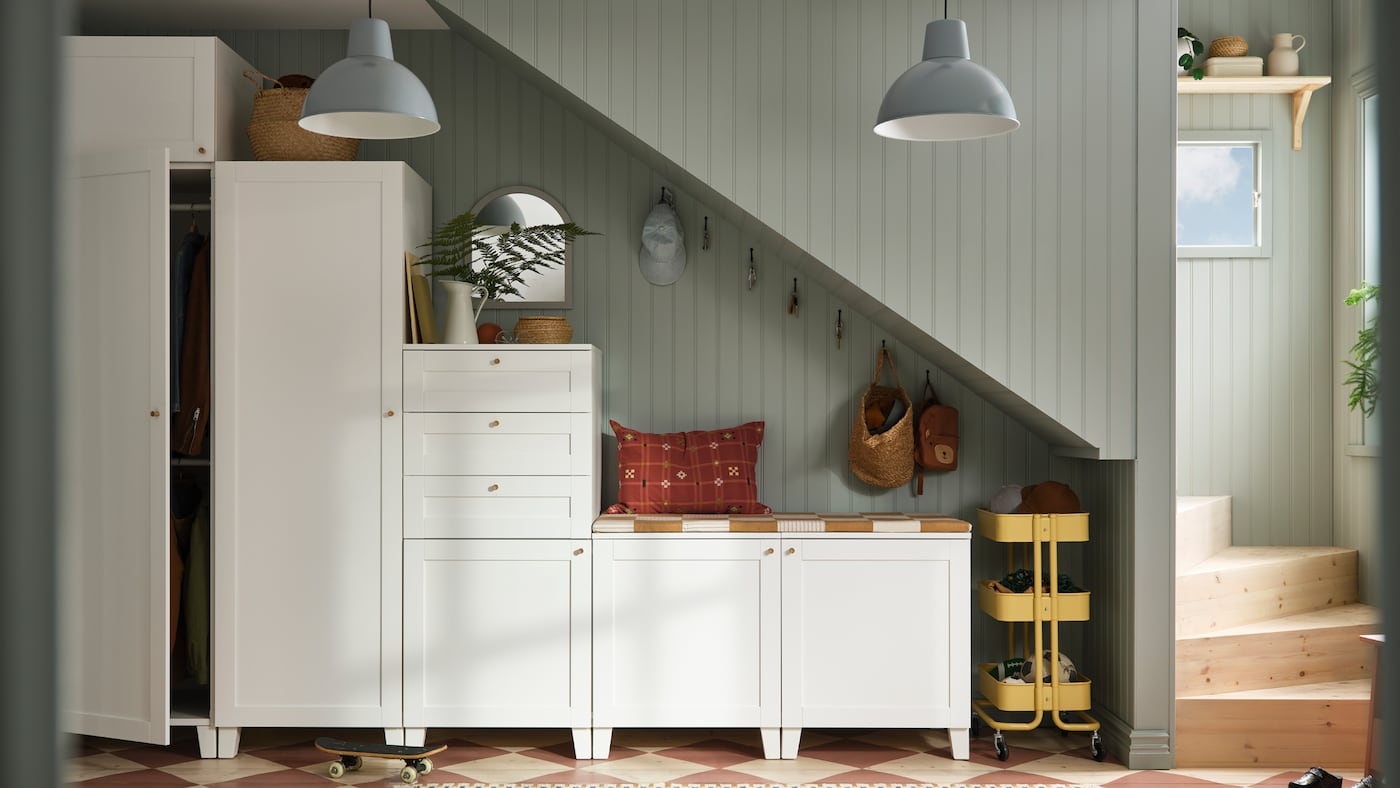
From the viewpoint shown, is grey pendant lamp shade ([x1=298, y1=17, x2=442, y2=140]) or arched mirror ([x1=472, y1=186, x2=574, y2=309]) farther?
arched mirror ([x1=472, y1=186, x2=574, y2=309])

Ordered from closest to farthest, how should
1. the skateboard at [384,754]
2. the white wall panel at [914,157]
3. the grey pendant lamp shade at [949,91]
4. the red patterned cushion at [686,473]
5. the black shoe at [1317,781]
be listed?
the grey pendant lamp shade at [949,91], the black shoe at [1317,781], the skateboard at [384,754], the white wall panel at [914,157], the red patterned cushion at [686,473]

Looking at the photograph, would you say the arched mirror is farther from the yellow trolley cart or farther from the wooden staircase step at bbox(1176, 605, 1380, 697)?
the wooden staircase step at bbox(1176, 605, 1380, 697)

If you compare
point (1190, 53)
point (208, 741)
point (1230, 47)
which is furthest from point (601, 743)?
point (1230, 47)

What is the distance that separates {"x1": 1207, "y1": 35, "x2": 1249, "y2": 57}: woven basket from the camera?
427 cm

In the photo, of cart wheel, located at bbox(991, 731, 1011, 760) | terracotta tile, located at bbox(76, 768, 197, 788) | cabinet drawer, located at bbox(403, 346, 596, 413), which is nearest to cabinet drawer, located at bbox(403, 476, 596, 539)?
cabinet drawer, located at bbox(403, 346, 596, 413)

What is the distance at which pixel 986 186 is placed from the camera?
140 inches

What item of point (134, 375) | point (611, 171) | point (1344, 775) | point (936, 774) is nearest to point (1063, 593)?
point (936, 774)

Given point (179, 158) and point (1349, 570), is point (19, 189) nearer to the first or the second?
point (179, 158)

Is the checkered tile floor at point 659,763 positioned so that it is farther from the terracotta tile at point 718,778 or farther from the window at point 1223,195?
the window at point 1223,195

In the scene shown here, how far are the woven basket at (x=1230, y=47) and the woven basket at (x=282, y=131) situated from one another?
3400 mm

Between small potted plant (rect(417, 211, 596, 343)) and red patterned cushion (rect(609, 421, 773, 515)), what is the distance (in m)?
0.66

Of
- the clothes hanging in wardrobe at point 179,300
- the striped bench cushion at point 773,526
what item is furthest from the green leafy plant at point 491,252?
A: the striped bench cushion at point 773,526

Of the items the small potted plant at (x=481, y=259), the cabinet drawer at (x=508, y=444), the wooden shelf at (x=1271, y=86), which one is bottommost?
the cabinet drawer at (x=508, y=444)

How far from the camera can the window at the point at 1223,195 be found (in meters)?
4.43
